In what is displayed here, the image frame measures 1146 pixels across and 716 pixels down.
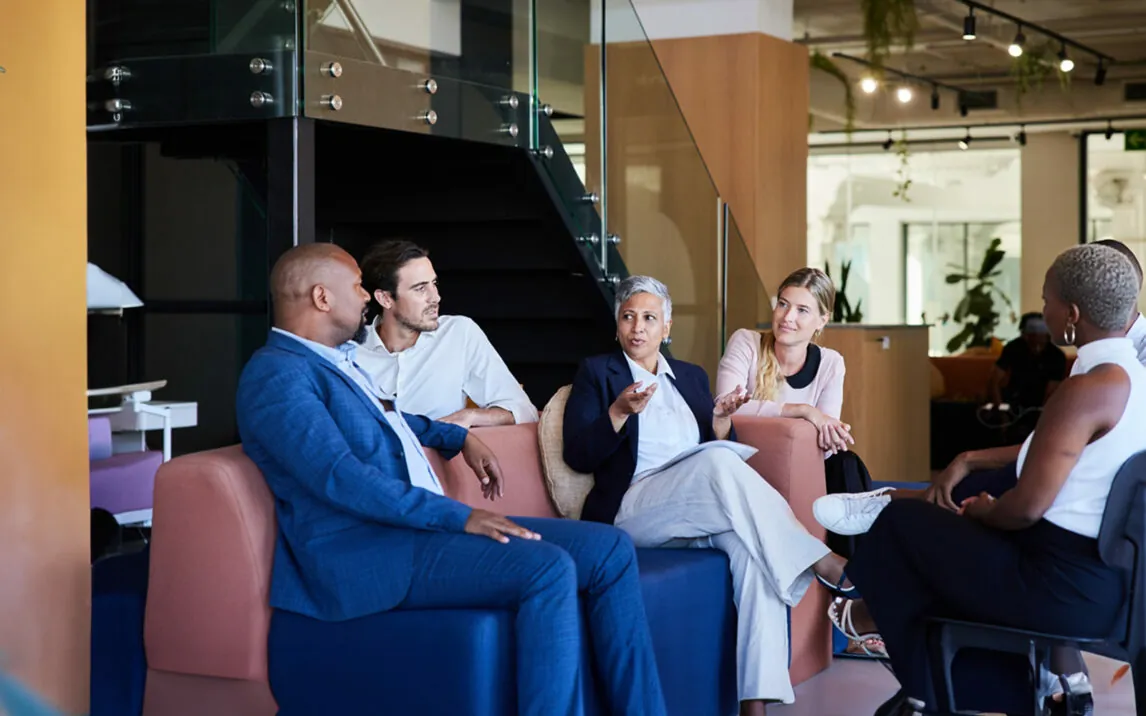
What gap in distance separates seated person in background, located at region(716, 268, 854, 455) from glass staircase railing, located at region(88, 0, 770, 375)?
5.17 ft

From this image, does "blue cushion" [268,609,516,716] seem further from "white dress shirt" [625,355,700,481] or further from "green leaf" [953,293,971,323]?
"green leaf" [953,293,971,323]

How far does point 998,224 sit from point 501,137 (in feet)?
41.3

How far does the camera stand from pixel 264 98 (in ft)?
15.9

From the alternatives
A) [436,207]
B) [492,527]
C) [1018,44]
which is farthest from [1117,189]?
[492,527]

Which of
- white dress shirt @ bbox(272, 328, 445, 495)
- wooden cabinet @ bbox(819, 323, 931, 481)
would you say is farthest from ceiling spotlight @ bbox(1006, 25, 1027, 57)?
white dress shirt @ bbox(272, 328, 445, 495)

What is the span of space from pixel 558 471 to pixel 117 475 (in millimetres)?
2224

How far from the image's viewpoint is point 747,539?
3.62 m

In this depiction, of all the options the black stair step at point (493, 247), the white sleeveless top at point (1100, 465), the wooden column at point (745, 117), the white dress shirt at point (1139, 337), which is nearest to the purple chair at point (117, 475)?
the black stair step at point (493, 247)

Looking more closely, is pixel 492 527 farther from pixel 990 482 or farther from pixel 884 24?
pixel 884 24

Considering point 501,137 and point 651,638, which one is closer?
point 651,638

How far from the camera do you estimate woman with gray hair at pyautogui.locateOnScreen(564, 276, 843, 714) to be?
141 inches

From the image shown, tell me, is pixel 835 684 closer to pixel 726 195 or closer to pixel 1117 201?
pixel 726 195

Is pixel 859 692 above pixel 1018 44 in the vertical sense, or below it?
below

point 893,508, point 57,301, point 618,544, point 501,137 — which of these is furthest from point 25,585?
point 501,137
